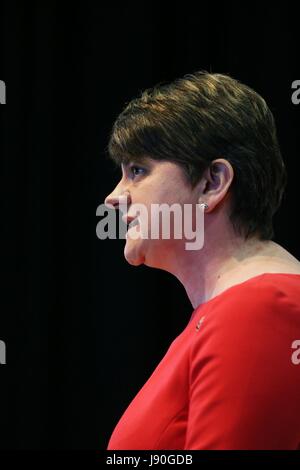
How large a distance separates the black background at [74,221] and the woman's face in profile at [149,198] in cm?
81

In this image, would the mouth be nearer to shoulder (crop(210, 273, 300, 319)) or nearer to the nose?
the nose

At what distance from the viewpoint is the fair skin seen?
3.24 ft

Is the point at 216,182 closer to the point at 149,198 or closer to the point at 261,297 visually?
the point at 149,198

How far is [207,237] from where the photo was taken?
1011 mm

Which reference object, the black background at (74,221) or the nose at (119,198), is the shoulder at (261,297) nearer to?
the nose at (119,198)

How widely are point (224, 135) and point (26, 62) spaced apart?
101 cm

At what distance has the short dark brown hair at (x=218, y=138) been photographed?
100cm

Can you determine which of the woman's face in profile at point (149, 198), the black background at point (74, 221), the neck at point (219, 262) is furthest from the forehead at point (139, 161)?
the black background at point (74, 221)

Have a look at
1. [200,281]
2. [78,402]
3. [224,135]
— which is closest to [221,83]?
[224,135]

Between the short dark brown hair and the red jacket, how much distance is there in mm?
141

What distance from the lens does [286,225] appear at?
71.6 inches

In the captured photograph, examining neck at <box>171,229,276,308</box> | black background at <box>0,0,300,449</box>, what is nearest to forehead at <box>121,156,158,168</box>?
neck at <box>171,229,276,308</box>

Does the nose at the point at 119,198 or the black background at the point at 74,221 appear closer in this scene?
the nose at the point at 119,198

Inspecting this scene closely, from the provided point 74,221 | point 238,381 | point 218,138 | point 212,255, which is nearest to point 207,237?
point 212,255
